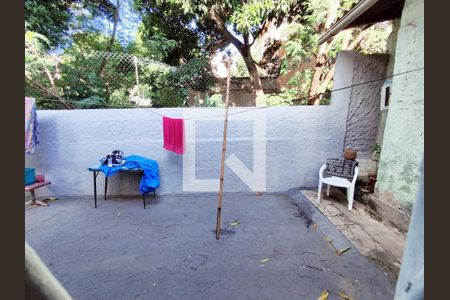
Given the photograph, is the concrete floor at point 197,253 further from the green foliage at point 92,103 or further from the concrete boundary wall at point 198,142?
the green foliage at point 92,103

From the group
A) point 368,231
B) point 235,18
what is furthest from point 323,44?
point 368,231

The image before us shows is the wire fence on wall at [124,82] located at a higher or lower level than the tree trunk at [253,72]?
lower

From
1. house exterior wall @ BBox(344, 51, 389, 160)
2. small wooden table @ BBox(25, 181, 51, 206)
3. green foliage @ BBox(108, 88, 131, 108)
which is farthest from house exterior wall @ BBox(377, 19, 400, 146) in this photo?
small wooden table @ BBox(25, 181, 51, 206)

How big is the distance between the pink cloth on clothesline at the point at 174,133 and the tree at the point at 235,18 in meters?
3.55

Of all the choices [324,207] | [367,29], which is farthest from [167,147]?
[367,29]

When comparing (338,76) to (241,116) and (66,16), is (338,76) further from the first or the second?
(66,16)

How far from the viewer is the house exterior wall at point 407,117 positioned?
287 cm

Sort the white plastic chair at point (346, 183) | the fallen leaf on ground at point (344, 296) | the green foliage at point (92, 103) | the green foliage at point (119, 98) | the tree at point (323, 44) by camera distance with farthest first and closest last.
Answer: the tree at point (323, 44), the green foliage at point (119, 98), the green foliage at point (92, 103), the white plastic chair at point (346, 183), the fallen leaf on ground at point (344, 296)

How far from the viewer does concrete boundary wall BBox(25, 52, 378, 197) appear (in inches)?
180

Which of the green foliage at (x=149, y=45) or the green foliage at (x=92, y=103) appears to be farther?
the green foliage at (x=149, y=45)

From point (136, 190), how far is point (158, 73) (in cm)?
308

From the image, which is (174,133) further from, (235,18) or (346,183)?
(235,18)

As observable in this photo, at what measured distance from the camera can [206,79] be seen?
7.29 meters

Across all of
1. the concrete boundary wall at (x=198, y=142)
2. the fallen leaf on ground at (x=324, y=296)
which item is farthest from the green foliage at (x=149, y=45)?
the fallen leaf on ground at (x=324, y=296)
